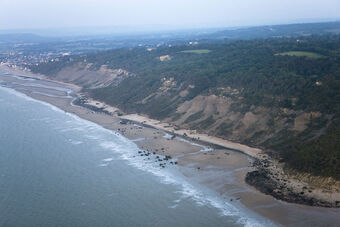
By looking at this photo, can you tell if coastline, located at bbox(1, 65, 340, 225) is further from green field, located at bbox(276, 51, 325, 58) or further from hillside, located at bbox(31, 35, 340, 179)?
green field, located at bbox(276, 51, 325, 58)

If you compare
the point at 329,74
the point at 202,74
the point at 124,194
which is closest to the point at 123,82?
the point at 202,74

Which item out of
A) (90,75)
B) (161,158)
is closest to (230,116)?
(161,158)

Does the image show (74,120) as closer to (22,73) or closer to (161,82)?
(161,82)

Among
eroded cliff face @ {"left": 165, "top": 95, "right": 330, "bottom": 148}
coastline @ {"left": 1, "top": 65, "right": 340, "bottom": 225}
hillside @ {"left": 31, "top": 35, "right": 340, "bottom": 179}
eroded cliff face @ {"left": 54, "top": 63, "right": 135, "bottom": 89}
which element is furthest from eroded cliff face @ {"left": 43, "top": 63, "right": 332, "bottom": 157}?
eroded cliff face @ {"left": 54, "top": 63, "right": 135, "bottom": 89}

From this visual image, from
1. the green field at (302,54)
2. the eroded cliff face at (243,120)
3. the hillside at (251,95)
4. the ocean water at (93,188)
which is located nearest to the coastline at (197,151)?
the ocean water at (93,188)

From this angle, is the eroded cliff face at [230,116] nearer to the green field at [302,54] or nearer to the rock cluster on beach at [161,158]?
the rock cluster on beach at [161,158]
